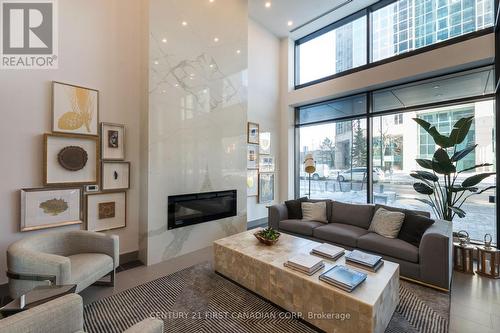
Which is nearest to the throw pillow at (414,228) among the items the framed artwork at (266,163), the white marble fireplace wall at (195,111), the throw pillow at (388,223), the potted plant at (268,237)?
the throw pillow at (388,223)

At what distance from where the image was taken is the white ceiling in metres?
4.94

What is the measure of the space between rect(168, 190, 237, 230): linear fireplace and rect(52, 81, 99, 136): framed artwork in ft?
5.12

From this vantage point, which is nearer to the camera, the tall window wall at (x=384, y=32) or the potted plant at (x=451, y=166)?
the potted plant at (x=451, y=166)

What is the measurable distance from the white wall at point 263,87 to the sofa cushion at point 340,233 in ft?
6.85

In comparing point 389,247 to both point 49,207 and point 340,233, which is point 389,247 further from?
point 49,207

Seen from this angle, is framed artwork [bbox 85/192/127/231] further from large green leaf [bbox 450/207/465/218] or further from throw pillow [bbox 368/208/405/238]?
large green leaf [bbox 450/207/465/218]

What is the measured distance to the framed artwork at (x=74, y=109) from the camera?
116 inches

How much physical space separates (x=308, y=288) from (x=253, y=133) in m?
4.02

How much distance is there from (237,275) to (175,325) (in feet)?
2.88

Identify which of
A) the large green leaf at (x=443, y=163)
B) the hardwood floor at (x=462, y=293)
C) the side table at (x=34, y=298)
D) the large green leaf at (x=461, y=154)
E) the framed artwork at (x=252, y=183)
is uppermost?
the large green leaf at (x=461, y=154)

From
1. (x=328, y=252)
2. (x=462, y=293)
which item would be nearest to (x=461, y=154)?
(x=462, y=293)

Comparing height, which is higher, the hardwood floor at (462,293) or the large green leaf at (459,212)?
the large green leaf at (459,212)

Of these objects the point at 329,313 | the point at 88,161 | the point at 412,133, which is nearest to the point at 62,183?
the point at 88,161

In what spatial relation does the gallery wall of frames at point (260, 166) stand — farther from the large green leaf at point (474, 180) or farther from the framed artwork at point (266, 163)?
the large green leaf at point (474, 180)
